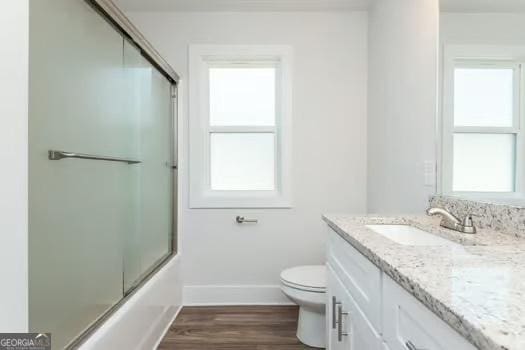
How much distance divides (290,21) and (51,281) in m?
2.27

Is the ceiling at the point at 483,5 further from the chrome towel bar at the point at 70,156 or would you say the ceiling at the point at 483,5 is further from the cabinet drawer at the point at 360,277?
the chrome towel bar at the point at 70,156

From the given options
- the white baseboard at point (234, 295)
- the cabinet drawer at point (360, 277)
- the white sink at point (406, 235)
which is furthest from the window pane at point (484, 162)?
the white baseboard at point (234, 295)

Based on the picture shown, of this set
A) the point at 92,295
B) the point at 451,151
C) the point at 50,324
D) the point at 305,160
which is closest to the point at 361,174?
the point at 305,160

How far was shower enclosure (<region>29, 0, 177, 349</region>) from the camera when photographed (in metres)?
Answer: 1.02

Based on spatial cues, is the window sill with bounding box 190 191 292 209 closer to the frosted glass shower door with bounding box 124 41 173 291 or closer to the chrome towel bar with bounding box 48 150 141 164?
the frosted glass shower door with bounding box 124 41 173 291

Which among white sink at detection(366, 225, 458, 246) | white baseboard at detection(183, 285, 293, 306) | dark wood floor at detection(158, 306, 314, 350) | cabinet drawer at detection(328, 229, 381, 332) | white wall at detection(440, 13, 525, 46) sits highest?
white wall at detection(440, 13, 525, 46)

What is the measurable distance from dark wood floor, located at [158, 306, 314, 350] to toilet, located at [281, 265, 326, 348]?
85 mm

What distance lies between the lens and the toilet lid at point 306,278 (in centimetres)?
172

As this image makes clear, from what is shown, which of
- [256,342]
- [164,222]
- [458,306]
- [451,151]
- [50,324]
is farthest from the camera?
[164,222]

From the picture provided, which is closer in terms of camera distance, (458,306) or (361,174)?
(458,306)

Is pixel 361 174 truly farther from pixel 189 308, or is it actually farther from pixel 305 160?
pixel 189 308

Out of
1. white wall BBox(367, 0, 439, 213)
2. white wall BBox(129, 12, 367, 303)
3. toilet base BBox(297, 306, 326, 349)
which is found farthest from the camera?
white wall BBox(129, 12, 367, 303)

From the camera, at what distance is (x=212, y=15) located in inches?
94.0

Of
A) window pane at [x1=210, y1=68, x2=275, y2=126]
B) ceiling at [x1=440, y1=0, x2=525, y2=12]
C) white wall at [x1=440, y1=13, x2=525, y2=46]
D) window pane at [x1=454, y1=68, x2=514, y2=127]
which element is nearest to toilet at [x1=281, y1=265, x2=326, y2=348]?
window pane at [x1=454, y1=68, x2=514, y2=127]
